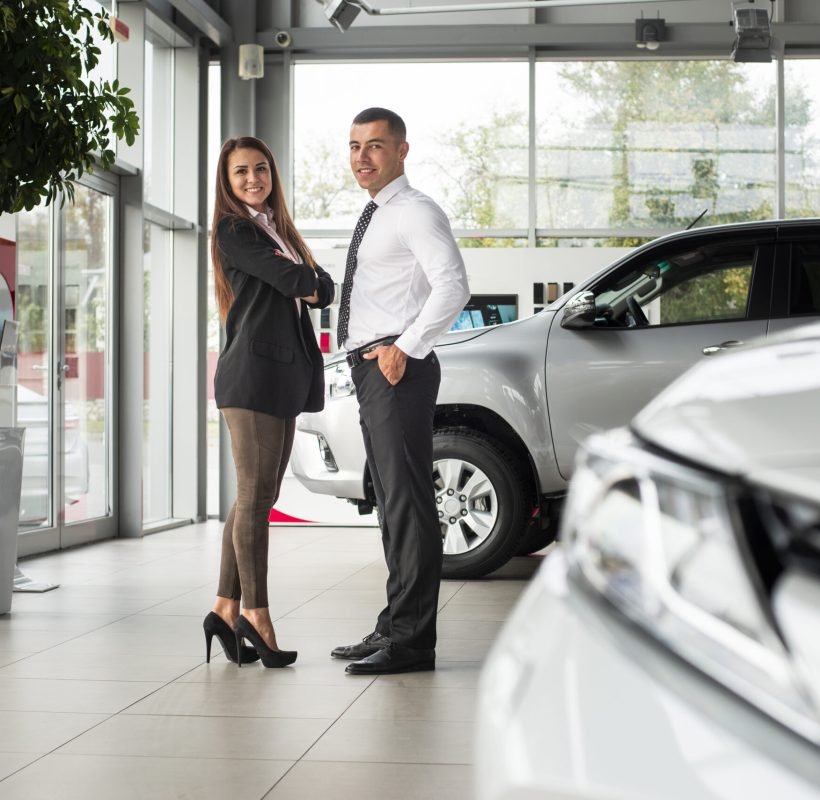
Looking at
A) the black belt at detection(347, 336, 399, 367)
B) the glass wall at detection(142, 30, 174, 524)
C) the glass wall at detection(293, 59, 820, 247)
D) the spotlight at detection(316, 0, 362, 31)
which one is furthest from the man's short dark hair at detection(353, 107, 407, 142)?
the glass wall at detection(293, 59, 820, 247)

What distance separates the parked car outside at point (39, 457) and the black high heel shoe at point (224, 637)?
398 cm

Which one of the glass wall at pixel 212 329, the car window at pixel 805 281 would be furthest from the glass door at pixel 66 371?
the car window at pixel 805 281

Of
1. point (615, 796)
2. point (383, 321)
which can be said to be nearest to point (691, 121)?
point (383, 321)

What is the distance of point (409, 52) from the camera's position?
10695mm

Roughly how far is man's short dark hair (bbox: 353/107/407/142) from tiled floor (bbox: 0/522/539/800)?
1769 millimetres

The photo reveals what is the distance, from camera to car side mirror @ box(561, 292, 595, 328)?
5.79 meters

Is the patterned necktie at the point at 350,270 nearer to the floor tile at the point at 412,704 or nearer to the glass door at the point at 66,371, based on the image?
the floor tile at the point at 412,704

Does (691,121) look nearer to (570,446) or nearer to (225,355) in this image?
(570,446)

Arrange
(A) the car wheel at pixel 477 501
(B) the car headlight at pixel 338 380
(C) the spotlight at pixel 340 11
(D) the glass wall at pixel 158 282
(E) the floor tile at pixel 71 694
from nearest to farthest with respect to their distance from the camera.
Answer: (E) the floor tile at pixel 71 694
(A) the car wheel at pixel 477 501
(B) the car headlight at pixel 338 380
(C) the spotlight at pixel 340 11
(D) the glass wall at pixel 158 282

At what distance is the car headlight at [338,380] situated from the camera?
6.53m

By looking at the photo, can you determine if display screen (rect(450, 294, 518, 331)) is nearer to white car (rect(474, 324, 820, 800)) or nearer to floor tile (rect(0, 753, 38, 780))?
floor tile (rect(0, 753, 38, 780))

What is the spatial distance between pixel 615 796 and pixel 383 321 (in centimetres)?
312

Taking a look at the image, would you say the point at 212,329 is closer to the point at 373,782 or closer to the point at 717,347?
the point at 717,347

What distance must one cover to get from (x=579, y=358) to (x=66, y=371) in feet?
13.2
